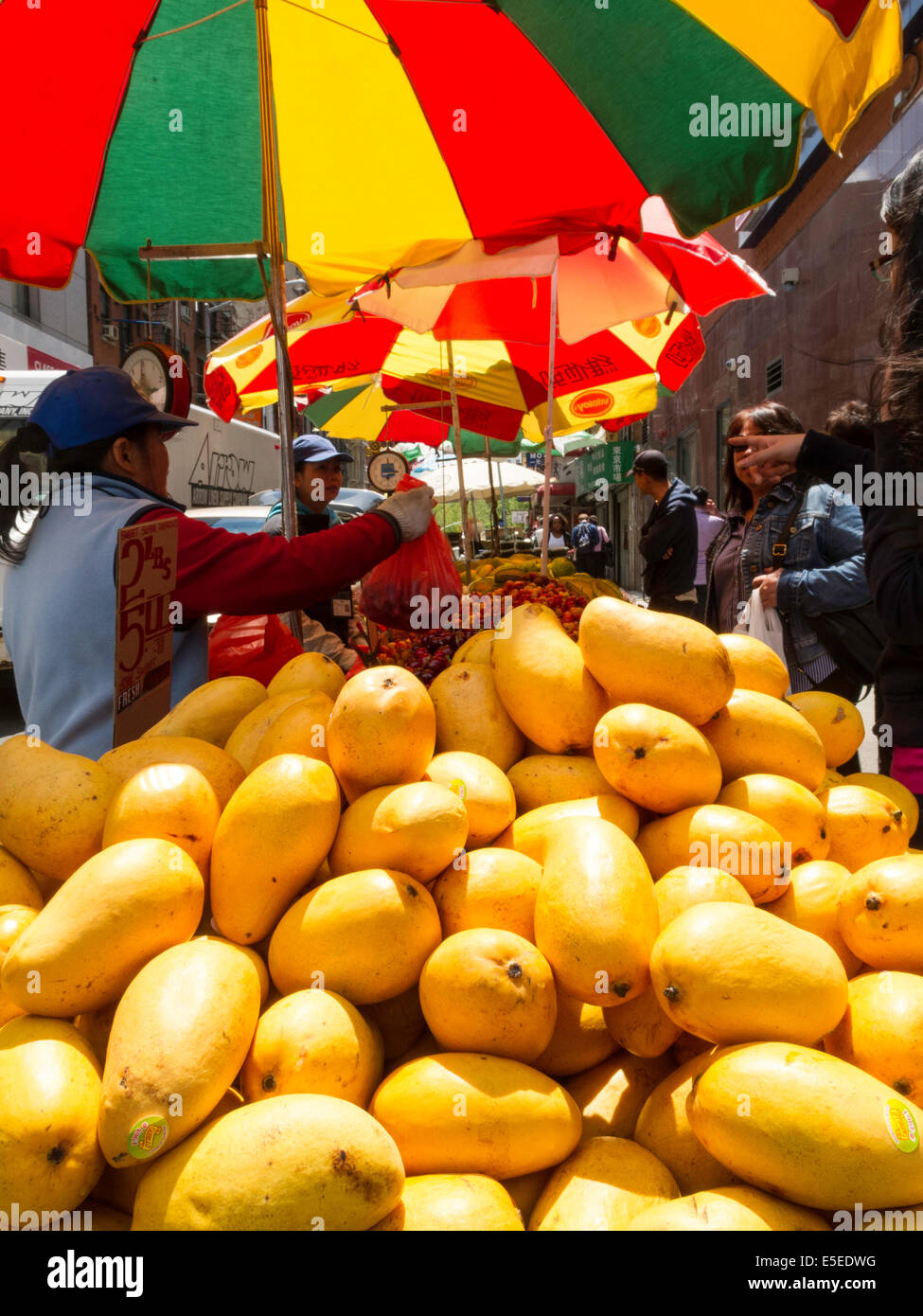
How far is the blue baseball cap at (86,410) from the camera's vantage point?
248 cm

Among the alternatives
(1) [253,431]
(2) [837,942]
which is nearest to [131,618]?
(2) [837,942]

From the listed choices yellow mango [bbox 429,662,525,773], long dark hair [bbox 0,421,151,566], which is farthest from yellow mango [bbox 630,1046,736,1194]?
long dark hair [bbox 0,421,151,566]

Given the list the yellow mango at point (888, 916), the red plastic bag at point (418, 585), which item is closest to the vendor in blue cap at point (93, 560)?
the red plastic bag at point (418, 585)

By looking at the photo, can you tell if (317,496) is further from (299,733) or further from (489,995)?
(489,995)

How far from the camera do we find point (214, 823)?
58.3 inches

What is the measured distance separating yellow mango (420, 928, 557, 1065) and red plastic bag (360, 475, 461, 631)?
209 cm

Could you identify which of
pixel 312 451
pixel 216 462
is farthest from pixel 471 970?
pixel 216 462

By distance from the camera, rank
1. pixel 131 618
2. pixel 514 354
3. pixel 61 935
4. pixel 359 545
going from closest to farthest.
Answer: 1. pixel 61 935
2. pixel 131 618
3. pixel 359 545
4. pixel 514 354

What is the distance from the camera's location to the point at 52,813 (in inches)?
58.8

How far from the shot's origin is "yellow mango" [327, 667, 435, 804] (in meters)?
1.51

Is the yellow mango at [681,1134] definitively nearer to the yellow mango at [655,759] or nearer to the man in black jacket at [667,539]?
the yellow mango at [655,759]

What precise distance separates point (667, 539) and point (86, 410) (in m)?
5.29
